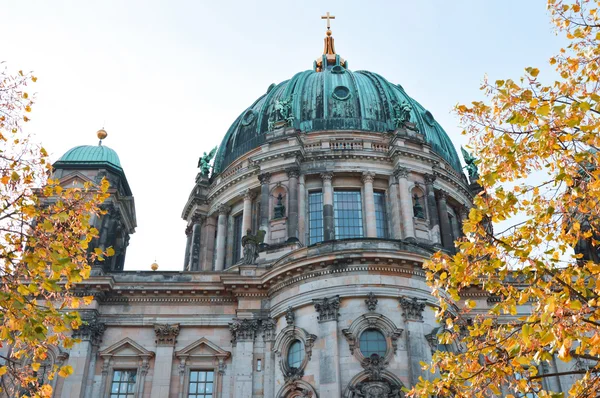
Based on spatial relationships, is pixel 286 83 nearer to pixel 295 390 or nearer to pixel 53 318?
pixel 295 390

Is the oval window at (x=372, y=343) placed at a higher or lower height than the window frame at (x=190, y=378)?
higher

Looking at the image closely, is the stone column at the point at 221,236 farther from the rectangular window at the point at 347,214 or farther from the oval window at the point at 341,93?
the oval window at the point at 341,93

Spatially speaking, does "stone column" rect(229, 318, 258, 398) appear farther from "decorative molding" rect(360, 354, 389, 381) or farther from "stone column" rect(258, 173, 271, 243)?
"stone column" rect(258, 173, 271, 243)

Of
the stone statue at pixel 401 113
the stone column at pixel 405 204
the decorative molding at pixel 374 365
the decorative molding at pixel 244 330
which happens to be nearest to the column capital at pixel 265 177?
the stone column at pixel 405 204

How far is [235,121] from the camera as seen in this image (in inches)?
1740

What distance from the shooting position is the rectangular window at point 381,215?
33906 millimetres

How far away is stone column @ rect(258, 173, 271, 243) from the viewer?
110ft

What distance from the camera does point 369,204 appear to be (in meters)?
34.1

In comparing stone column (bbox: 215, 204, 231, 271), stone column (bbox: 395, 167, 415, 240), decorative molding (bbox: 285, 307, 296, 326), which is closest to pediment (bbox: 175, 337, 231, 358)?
decorative molding (bbox: 285, 307, 296, 326)

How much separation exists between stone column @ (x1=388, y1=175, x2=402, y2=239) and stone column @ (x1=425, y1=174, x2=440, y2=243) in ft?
6.21

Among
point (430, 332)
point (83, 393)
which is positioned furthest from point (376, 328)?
point (83, 393)

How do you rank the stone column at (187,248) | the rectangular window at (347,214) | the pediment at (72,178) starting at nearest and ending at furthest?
the pediment at (72,178) → the rectangular window at (347,214) → the stone column at (187,248)

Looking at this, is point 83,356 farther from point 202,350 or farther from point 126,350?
point 202,350

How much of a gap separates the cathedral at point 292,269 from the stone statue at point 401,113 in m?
0.21
